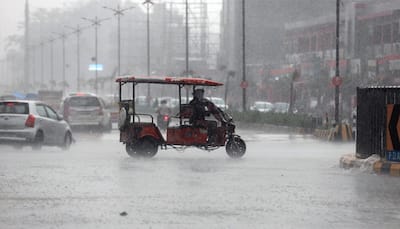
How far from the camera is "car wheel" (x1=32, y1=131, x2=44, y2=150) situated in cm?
2338

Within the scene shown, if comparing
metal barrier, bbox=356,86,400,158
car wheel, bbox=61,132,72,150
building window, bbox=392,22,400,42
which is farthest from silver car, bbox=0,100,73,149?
building window, bbox=392,22,400,42

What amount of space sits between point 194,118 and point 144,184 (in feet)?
23.2

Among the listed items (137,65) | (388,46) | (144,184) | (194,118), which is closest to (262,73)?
(388,46)

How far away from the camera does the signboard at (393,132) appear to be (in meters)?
17.5

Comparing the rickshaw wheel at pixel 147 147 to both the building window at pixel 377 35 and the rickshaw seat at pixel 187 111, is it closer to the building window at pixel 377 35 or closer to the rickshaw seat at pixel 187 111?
the rickshaw seat at pixel 187 111

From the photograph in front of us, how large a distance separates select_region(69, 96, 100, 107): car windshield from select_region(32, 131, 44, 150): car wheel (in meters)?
13.2

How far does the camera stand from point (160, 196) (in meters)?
12.9

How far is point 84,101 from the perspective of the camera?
37250mm

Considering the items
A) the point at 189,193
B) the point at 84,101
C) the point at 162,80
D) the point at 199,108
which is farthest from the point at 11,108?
the point at 84,101

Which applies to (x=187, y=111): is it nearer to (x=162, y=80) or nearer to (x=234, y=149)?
(x=162, y=80)

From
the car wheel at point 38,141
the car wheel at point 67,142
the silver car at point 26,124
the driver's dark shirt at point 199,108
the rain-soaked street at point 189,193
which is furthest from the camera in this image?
the car wheel at point 67,142

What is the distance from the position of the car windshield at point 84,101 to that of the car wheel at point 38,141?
43.5 ft

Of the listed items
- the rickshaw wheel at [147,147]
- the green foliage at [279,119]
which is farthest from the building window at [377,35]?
the rickshaw wheel at [147,147]

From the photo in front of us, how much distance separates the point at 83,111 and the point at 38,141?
1350cm
